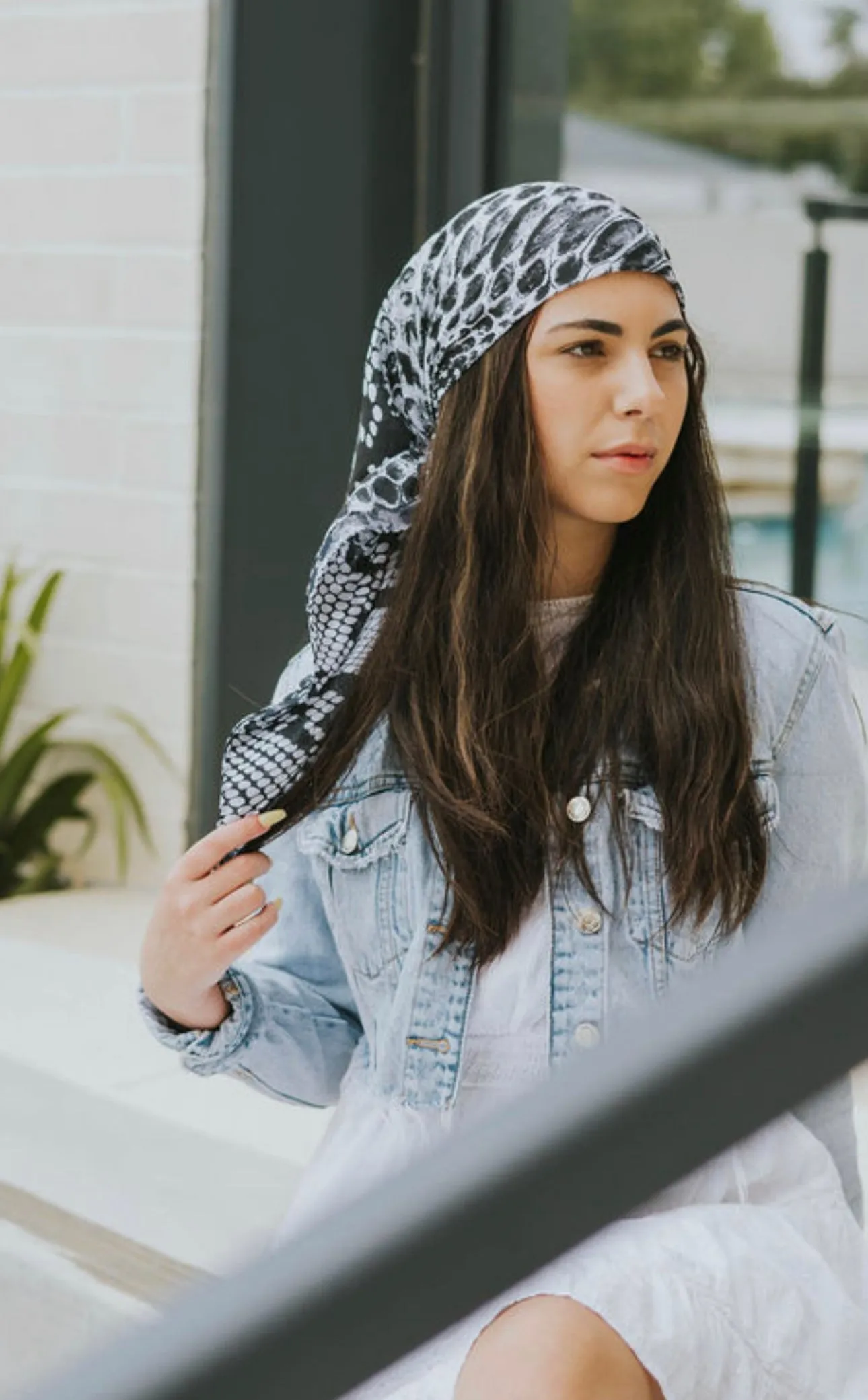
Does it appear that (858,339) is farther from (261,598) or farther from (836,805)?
(836,805)

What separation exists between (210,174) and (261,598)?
732 mm

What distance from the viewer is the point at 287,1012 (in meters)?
1.61

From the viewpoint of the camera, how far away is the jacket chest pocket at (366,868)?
5.09 feet

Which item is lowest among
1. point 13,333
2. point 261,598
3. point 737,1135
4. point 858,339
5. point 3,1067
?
point 3,1067

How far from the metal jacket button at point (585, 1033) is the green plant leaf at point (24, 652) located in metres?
2.25

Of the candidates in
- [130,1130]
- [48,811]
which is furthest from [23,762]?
[130,1130]

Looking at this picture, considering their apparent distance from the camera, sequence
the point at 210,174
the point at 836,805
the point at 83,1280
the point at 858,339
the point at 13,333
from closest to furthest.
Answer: the point at 836,805
the point at 83,1280
the point at 858,339
the point at 210,174
the point at 13,333

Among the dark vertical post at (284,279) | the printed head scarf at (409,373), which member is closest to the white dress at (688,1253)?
the printed head scarf at (409,373)

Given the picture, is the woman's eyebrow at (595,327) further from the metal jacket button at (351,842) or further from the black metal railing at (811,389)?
the black metal railing at (811,389)

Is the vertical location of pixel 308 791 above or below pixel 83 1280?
above

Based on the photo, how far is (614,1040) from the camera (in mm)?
358

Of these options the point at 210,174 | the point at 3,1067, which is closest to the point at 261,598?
the point at 210,174

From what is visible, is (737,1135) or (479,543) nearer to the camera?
(737,1135)

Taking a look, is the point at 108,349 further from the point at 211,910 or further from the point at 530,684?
the point at 211,910
